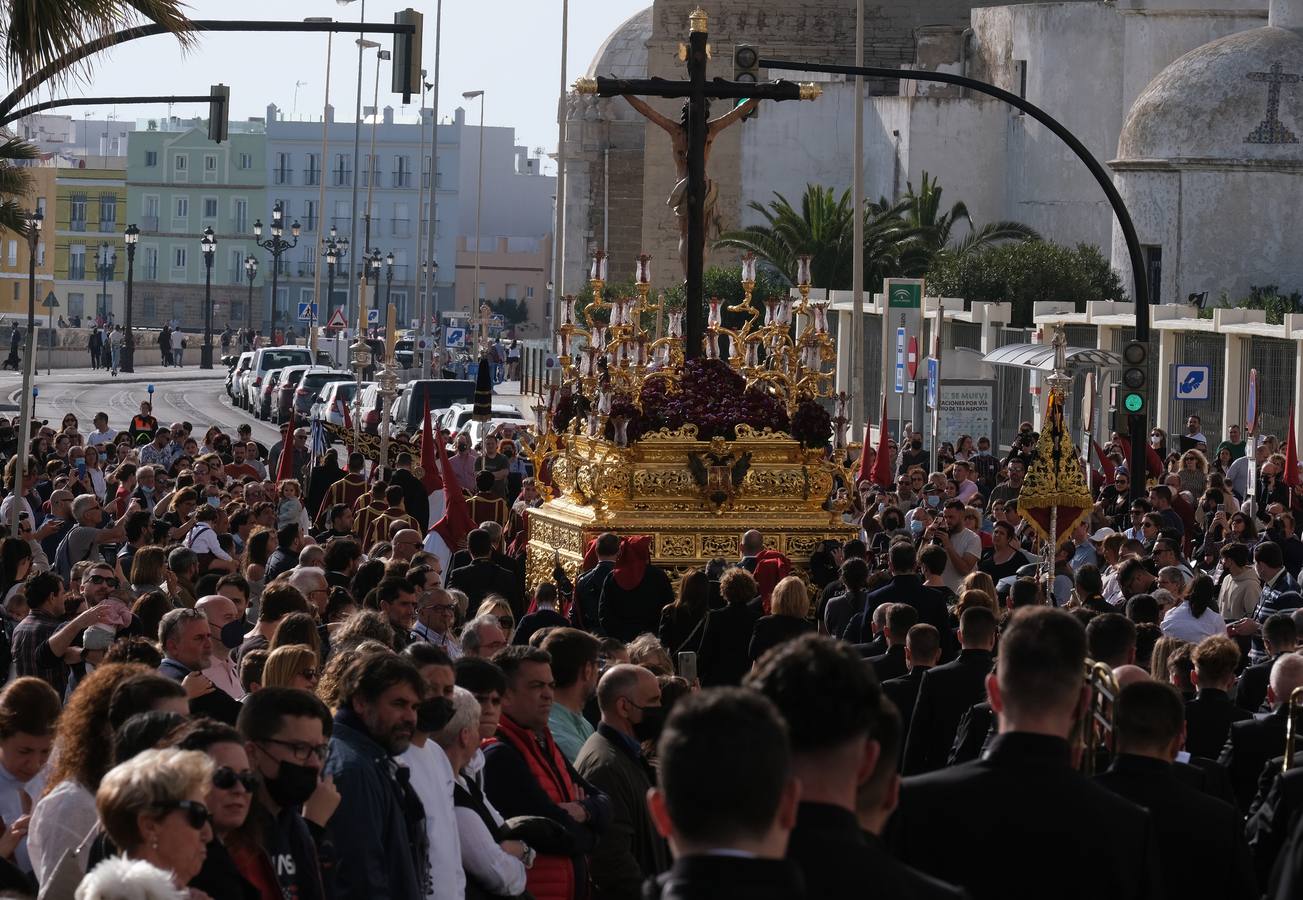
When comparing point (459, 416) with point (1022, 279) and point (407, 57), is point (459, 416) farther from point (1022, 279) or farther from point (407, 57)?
point (1022, 279)

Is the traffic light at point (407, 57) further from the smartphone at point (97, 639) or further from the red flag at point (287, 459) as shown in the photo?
the smartphone at point (97, 639)

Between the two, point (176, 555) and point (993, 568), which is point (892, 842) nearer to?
point (176, 555)

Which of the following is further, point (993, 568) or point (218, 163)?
point (218, 163)

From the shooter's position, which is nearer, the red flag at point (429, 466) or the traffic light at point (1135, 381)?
the traffic light at point (1135, 381)

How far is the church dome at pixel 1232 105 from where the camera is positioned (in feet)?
151

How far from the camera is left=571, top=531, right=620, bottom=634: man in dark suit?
15648 millimetres

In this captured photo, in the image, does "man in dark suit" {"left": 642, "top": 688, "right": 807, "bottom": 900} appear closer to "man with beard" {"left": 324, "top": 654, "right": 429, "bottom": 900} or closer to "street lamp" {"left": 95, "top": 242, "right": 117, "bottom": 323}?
"man with beard" {"left": 324, "top": 654, "right": 429, "bottom": 900}

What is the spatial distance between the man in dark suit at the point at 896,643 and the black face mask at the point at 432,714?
414 cm

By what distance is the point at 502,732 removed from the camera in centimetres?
820

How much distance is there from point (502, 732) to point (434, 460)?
14.8 meters

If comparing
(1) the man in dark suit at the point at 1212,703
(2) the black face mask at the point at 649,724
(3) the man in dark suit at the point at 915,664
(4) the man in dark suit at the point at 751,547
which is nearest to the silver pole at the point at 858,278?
(4) the man in dark suit at the point at 751,547

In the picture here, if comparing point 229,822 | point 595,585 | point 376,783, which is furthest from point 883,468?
point 229,822

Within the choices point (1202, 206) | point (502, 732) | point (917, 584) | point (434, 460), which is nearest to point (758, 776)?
point (502, 732)

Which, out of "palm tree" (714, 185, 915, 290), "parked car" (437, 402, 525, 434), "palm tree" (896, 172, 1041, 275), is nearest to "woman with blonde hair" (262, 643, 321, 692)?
"parked car" (437, 402, 525, 434)
